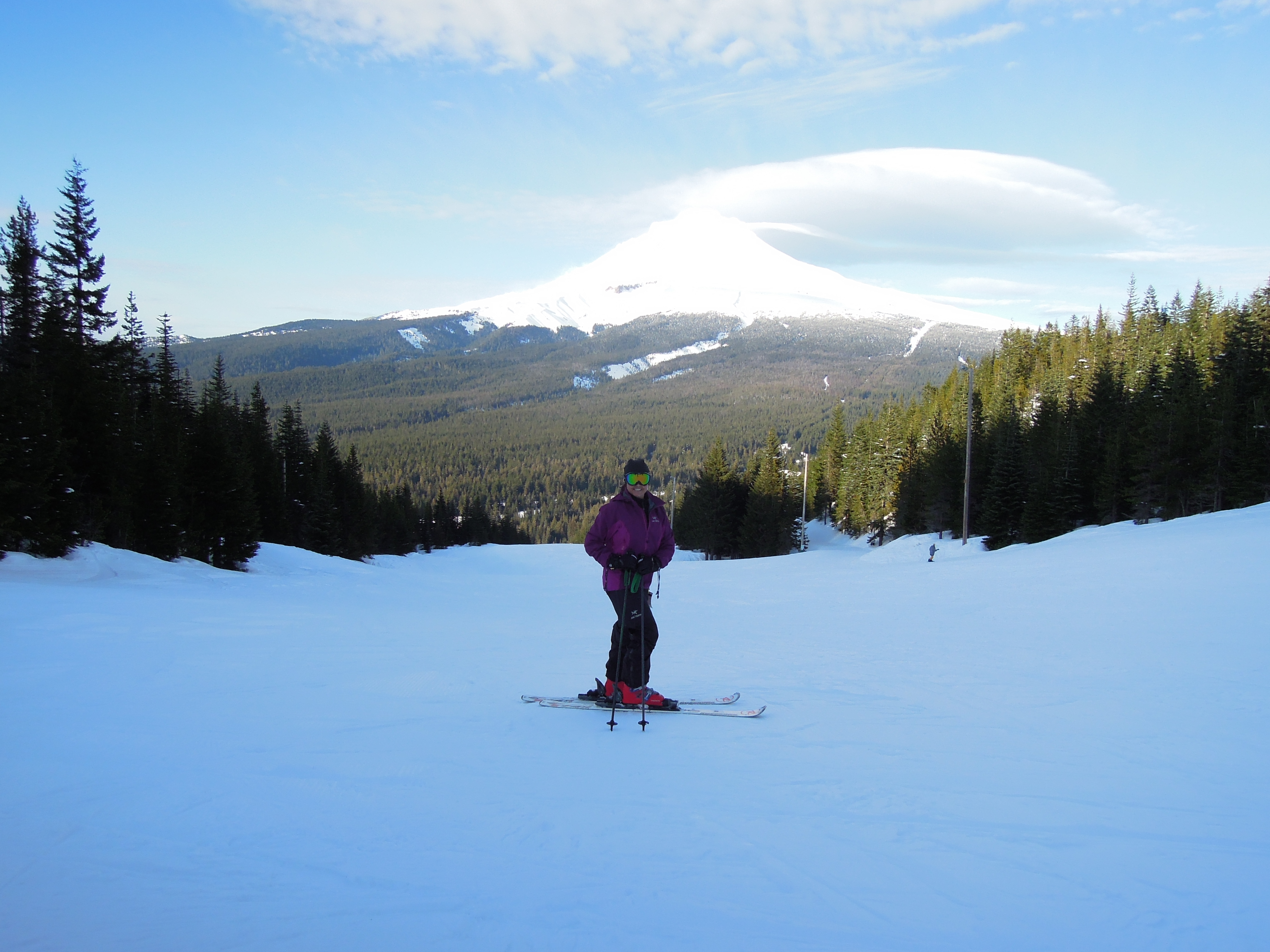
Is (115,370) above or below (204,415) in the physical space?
above

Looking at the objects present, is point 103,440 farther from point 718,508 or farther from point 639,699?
point 718,508

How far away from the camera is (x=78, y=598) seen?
1125 cm

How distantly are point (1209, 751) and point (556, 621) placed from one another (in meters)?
10.6

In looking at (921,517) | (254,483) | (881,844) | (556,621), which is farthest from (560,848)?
(921,517)

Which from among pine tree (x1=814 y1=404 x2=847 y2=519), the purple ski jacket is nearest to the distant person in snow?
the purple ski jacket

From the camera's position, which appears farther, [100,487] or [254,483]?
[254,483]

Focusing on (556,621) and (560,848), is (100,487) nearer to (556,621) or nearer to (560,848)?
(556,621)

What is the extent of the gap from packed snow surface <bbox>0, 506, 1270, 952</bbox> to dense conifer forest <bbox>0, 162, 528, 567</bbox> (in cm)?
663

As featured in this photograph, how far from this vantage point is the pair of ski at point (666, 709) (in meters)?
6.33

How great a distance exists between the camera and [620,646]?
6.57 meters

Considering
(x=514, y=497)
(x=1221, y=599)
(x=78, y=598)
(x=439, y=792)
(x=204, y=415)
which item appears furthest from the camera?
(x=514, y=497)

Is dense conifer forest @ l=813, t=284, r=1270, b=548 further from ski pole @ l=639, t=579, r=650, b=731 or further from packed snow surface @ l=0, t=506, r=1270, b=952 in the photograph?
ski pole @ l=639, t=579, r=650, b=731

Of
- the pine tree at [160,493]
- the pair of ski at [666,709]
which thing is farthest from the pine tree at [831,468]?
the pair of ski at [666,709]

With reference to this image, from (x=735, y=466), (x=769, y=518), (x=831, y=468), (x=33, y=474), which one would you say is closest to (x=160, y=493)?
(x=33, y=474)
